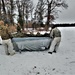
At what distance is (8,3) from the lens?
40469 mm

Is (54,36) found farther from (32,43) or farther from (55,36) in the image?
(32,43)

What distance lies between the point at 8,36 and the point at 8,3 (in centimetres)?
2879

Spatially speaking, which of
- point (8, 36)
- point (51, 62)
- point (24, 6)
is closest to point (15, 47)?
point (8, 36)

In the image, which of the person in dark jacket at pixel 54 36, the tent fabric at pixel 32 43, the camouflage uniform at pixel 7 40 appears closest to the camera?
the camouflage uniform at pixel 7 40

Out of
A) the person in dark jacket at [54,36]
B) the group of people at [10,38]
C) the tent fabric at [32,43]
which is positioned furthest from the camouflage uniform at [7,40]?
the person in dark jacket at [54,36]

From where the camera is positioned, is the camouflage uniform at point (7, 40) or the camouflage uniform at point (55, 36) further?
the camouflage uniform at point (55, 36)

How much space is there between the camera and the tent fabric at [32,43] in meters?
13.5

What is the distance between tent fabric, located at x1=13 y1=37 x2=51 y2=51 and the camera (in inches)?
532

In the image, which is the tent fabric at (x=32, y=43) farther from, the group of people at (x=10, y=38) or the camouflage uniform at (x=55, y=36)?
the camouflage uniform at (x=55, y=36)

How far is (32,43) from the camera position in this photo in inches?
531

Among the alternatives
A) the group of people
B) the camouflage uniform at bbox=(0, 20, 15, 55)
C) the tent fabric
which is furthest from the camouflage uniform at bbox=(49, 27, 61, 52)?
the camouflage uniform at bbox=(0, 20, 15, 55)

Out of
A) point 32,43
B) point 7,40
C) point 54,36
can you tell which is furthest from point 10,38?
point 54,36

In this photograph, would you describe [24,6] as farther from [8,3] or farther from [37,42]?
[37,42]

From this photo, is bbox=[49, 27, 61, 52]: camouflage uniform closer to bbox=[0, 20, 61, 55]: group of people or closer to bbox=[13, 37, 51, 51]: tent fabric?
bbox=[0, 20, 61, 55]: group of people
